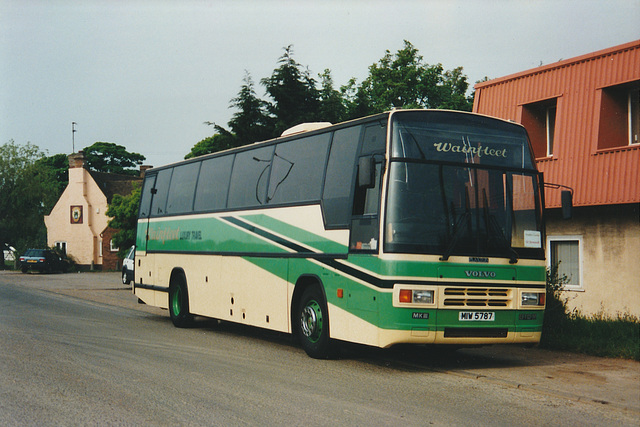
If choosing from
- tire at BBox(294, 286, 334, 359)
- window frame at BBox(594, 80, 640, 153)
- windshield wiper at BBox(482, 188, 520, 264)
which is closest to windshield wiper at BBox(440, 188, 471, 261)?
windshield wiper at BBox(482, 188, 520, 264)

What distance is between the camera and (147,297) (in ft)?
61.5

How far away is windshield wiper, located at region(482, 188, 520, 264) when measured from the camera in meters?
10.5

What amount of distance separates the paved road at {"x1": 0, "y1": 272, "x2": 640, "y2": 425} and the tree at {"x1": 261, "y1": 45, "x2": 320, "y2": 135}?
19767mm

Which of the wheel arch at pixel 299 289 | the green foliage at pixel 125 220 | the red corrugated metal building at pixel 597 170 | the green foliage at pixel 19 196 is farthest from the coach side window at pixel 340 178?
the green foliage at pixel 19 196

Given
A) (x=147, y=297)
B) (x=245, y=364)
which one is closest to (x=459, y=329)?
(x=245, y=364)

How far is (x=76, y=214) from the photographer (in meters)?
70.2

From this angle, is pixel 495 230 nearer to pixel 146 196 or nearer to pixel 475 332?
pixel 475 332

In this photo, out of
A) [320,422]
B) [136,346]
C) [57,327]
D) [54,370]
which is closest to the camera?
[320,422]

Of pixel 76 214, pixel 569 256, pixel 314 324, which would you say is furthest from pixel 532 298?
pixel 76 214

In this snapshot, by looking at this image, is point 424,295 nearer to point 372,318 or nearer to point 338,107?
point 372,318

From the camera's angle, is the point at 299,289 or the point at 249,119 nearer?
the point at 299,289

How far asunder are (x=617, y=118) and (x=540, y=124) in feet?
8.23

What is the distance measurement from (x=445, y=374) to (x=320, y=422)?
387 cm

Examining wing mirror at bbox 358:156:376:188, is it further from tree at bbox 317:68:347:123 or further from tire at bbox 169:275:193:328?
tree at bbox 317:68:347:123
